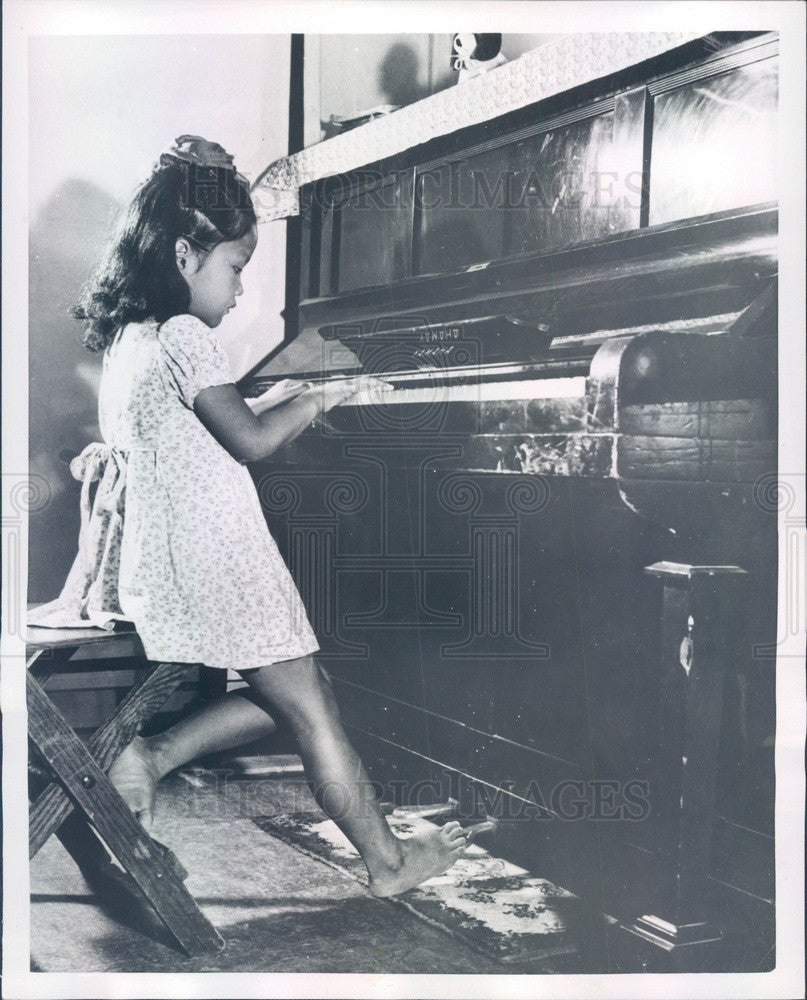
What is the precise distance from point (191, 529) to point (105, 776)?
1.84 feet

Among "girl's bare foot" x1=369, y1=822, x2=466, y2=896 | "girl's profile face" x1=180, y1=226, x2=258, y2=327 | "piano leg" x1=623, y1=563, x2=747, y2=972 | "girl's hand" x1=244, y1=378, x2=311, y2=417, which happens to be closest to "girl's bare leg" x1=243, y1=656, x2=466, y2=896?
"girl's bare foot" x1=369, y1=822, x2=466, y2=896

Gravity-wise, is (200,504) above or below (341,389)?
below

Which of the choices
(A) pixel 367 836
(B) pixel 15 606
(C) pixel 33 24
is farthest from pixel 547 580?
(C) pixel 33 24

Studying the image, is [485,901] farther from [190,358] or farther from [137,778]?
[190,358]

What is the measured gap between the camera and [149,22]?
7.07 feet

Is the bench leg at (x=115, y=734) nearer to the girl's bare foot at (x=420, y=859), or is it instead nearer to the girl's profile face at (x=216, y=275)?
the girl's bare foot at (x=420, y=859)

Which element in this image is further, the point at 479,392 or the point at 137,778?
the point at 137,778

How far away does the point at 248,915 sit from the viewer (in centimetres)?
212

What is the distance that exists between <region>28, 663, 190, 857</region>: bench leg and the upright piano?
0.35 metres

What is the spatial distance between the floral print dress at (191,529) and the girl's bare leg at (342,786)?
2.5 inches

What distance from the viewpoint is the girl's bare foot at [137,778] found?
2135 mm

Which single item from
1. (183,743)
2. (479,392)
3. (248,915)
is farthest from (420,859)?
(479,392)

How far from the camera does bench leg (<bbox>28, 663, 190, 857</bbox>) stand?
2109mm

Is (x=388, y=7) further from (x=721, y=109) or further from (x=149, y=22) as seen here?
(x=721, y=109)
